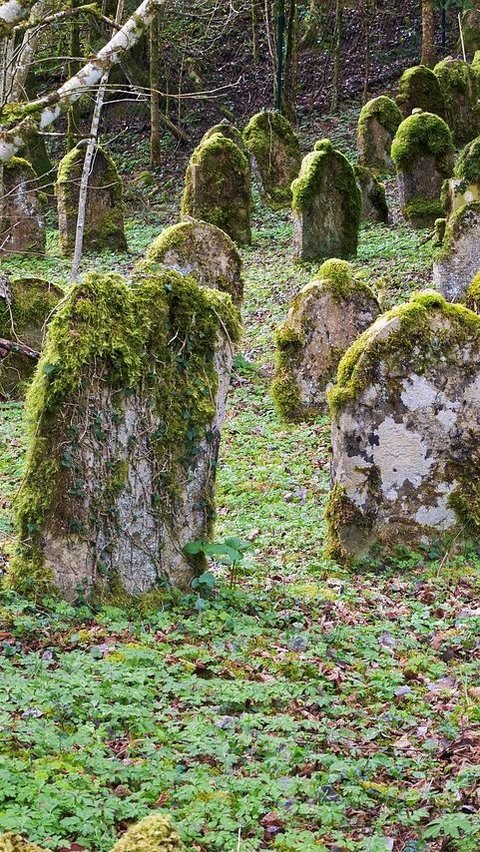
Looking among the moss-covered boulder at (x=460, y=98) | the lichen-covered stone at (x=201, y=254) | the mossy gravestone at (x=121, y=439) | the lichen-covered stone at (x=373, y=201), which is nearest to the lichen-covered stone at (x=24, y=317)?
the lichen-covered stone at (x=201, y=254)

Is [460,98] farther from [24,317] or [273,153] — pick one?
[24,317]

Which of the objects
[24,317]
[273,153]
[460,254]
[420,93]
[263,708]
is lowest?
[263,708]

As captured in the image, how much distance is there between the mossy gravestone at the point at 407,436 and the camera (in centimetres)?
773

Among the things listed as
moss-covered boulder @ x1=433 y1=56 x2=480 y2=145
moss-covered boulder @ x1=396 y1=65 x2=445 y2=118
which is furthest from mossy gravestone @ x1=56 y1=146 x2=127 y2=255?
moss-covered boulder @ x1=433 y1=56 x2=480 y2=145

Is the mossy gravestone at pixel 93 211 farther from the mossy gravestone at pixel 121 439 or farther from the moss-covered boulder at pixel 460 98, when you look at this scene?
the mossy gravestone at pixel 121 439

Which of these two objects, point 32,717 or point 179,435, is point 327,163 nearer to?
point 179,435

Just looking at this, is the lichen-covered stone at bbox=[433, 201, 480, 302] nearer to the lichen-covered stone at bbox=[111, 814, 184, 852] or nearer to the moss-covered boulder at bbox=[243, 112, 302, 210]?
the moss-covered boulder at bbox=[243, 112, 302, 210]

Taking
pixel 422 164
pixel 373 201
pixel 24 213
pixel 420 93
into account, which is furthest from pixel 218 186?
pixel 420 93

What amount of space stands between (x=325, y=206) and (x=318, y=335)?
5.66 m

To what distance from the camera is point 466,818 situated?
13.5 feet

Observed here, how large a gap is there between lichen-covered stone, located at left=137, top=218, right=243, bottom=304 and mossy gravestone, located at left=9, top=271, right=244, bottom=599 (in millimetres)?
6400

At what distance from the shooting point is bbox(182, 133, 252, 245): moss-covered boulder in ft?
59.8

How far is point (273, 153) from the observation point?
73.5 ft

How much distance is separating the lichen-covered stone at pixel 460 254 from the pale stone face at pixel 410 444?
5.88 metres
